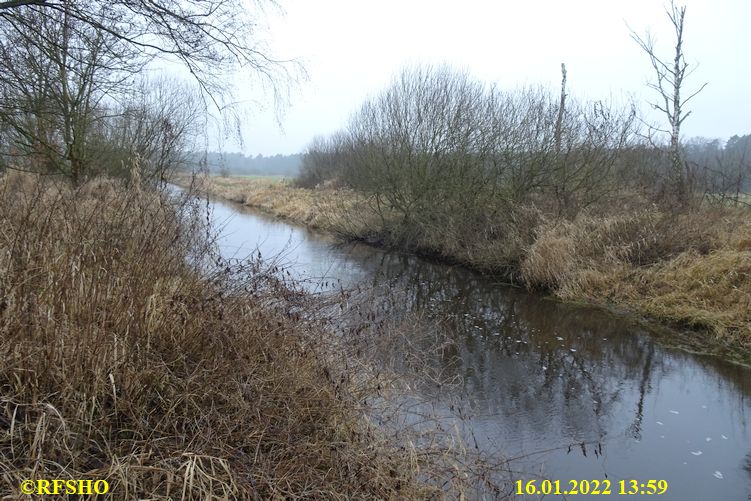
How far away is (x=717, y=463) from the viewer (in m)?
4.50

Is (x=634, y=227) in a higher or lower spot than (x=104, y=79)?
lower

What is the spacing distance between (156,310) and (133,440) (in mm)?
804

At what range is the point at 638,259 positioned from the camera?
10414 mm

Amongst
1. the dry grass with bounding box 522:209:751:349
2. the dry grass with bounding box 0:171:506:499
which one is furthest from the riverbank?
the dry grass with bounding box 0:171:506:499

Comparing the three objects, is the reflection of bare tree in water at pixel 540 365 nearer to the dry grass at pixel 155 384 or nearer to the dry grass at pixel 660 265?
the dry grass at pixel 660 265

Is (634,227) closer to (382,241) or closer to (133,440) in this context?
(382,241)

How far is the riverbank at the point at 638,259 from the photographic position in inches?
319

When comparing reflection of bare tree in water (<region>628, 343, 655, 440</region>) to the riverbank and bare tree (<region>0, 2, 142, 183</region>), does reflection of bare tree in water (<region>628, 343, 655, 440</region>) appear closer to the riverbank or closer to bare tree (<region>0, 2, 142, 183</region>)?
the riverbank

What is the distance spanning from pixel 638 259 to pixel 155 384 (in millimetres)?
10290

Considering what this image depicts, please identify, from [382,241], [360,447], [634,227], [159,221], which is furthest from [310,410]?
[382,241]

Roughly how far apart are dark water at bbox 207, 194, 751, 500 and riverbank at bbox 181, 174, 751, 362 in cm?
64

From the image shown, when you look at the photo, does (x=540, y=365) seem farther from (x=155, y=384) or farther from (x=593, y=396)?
(x=155, y=384)

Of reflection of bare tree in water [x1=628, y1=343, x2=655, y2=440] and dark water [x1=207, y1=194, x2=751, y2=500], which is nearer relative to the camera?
dark water [x1=207, y1=194, x2=751, y2=500]

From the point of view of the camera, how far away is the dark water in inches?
173
